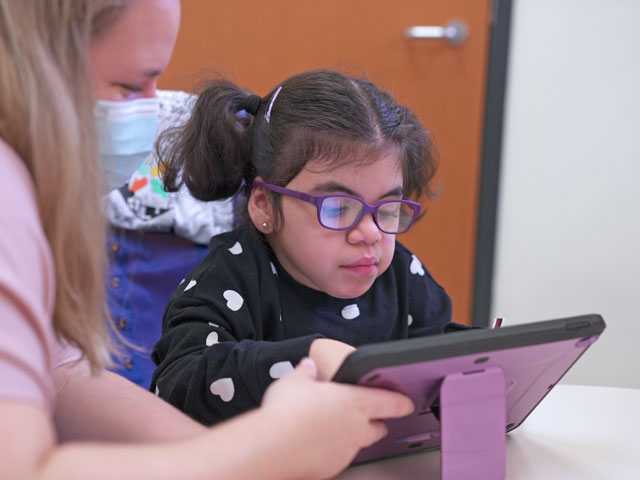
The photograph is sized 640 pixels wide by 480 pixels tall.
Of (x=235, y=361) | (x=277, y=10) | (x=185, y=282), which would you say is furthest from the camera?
(x=277, y=10)

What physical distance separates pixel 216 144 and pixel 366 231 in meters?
0.29

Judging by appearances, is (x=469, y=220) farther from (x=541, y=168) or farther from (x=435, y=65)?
(x=435, y=65)

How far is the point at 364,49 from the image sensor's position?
2.28 metres

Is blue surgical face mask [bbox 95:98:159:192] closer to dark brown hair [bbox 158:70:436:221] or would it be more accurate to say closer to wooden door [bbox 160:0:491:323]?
dark brown hair [bbox 158:70:436:221]

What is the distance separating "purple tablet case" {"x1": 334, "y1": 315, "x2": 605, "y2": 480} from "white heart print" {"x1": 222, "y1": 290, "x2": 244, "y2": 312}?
301 millimetres

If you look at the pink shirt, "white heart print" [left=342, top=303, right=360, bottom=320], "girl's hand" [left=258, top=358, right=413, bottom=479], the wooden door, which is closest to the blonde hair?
the pink shirt

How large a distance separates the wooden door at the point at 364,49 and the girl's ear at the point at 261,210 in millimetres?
1223

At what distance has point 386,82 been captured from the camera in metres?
2.29

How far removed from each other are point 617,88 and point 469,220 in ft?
2.03

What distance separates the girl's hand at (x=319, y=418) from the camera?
0.57m

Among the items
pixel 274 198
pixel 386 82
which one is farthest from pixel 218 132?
pixel 386 82

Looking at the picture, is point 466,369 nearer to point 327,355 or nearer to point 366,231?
point 327,355

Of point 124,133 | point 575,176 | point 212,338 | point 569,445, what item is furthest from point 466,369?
point 575,176

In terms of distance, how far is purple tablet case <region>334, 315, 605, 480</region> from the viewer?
606 millimetres
